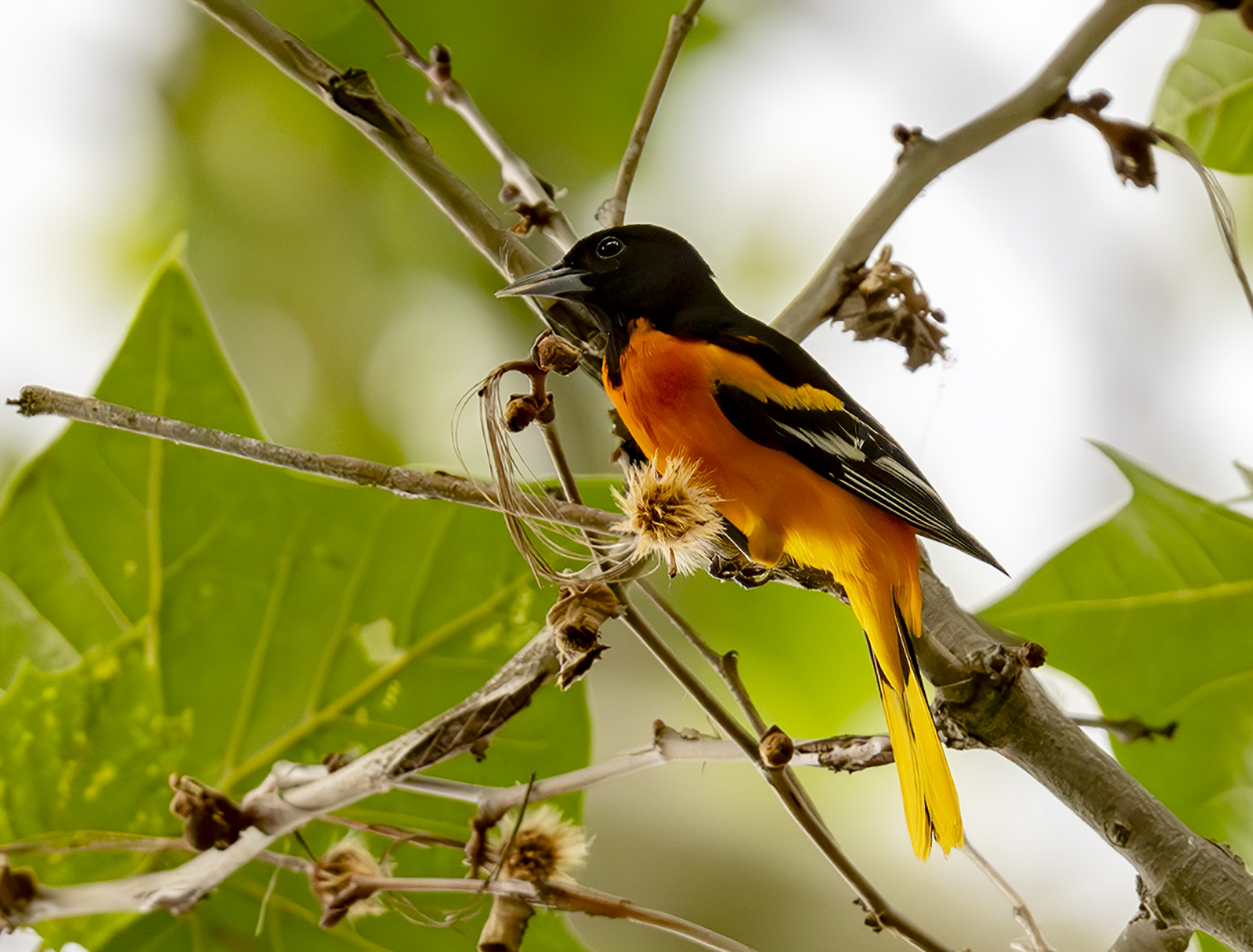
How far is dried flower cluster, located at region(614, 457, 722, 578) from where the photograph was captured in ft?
1.69

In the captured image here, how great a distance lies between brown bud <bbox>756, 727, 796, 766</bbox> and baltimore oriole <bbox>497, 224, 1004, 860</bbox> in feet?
0.43

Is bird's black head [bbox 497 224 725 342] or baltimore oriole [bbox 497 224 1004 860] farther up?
bird's black head [bbox 497 224 725 342]

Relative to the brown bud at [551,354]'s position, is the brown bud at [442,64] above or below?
above

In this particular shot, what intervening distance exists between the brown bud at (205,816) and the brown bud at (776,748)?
Result: 31cm

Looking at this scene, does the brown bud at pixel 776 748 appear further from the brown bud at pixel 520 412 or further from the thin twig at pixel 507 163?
the thin twig at pixel 507 163

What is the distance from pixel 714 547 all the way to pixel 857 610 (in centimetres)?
11

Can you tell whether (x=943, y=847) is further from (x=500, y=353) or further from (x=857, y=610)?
(x=500, y=353)

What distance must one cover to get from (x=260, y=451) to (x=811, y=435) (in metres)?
0.36

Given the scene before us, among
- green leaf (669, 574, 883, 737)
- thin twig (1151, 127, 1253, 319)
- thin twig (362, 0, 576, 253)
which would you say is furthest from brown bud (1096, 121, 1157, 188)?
green leaf (669, 574, 883, 737)

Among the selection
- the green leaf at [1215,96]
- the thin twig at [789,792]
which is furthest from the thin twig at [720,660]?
the green leaf at [1215,96]

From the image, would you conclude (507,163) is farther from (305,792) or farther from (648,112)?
(305,792)

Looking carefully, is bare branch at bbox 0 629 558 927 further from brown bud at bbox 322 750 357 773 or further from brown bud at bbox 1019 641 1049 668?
brown bud at bbox 1019 641 1049 668

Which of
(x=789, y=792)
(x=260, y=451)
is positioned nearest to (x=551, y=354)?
(x=260, y=451)

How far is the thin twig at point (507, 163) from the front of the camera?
73 cm
